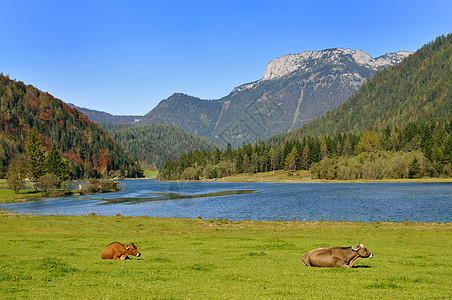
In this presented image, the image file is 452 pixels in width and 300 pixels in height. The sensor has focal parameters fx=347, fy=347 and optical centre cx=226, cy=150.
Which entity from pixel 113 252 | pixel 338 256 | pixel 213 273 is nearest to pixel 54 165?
pixel 113 252

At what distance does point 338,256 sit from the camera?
57.6 ft

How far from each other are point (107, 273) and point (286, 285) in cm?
834

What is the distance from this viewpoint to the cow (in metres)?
17.4

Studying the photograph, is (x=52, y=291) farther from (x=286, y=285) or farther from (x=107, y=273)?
(x=286, y=285)

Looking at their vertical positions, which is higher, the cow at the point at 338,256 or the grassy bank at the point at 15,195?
the cow at the point at 338,256

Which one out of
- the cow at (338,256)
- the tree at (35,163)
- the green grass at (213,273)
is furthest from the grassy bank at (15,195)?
the cow at (338,256)

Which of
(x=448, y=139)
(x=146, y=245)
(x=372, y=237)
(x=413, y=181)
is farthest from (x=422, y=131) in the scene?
(x=146, y=245)

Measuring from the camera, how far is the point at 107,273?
1625cm

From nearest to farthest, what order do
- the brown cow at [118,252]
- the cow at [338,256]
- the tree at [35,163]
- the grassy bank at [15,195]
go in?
1. the cow at [338,256]
2. the brown cow at [118,252]
3. the grassy bank at [15,195]
4. the tree at [35,163]

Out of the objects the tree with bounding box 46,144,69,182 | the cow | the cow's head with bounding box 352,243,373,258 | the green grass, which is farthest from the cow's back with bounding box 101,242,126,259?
the tree with bounding box 46,144,69,182

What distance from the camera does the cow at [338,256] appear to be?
57.0 ft

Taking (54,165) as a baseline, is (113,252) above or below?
below

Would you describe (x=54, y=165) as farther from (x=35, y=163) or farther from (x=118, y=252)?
(x=118, y=252)

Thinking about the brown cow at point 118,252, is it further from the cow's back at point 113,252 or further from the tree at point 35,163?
the tree at point 35,163
